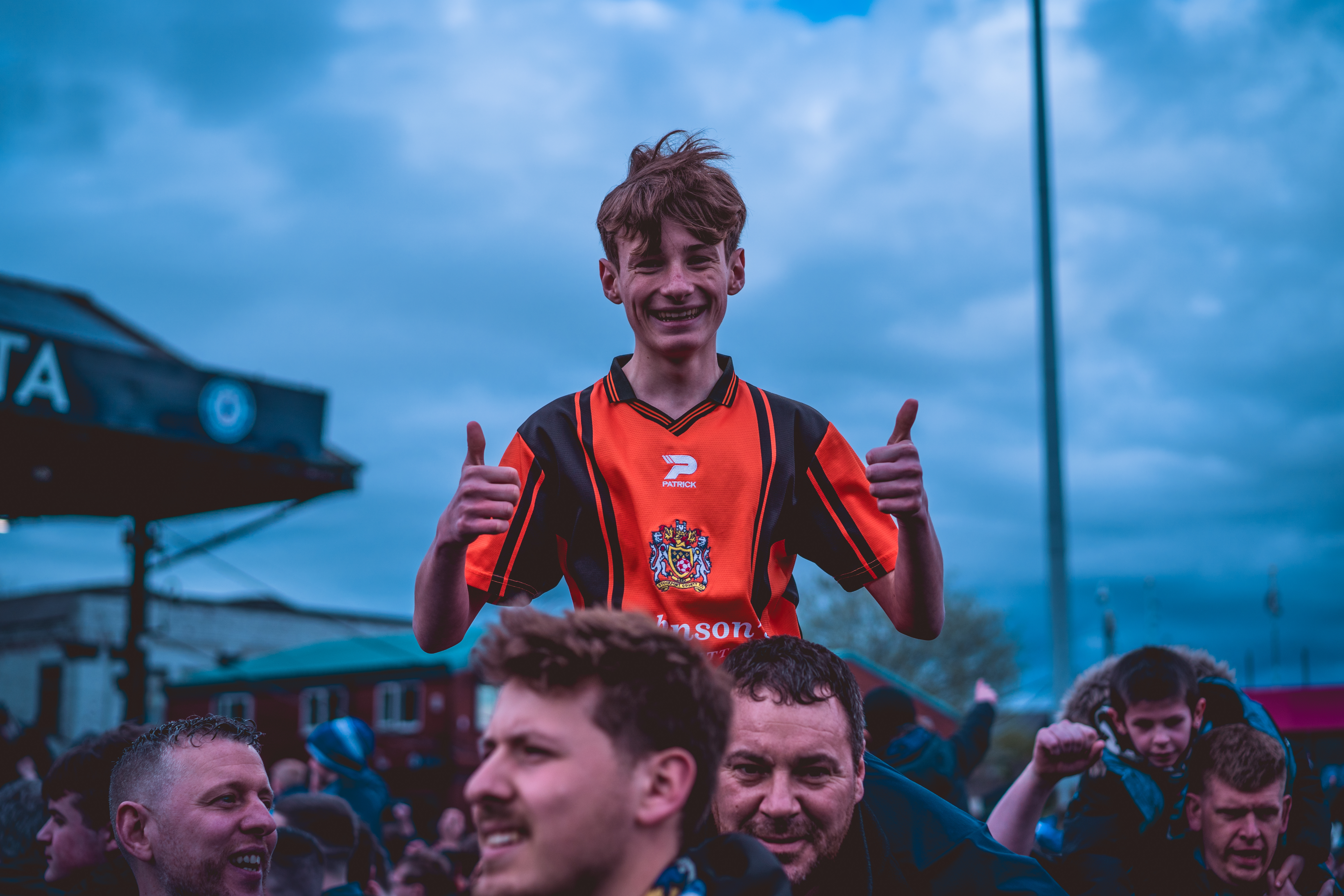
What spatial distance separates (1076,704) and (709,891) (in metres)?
3.55

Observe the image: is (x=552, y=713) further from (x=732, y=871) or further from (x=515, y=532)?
(x=515, y=532)

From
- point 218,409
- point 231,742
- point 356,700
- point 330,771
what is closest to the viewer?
point 231,742

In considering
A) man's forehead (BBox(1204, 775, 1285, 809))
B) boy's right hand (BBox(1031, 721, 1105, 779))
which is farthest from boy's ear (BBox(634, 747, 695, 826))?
man's forehead (BBox(1204, 775, 1285, 809))

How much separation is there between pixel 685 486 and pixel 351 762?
16.5 feet

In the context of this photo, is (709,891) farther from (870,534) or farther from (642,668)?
(870,534)

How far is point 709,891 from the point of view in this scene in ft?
5.73

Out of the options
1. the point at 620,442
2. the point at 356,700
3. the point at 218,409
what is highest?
the point at 218,409

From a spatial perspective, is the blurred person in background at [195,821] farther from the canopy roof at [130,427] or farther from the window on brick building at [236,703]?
the window on brick building at [236,703]

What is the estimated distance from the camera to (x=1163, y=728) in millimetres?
4254

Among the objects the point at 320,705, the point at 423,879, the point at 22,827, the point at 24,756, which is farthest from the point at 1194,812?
the point at 320,705

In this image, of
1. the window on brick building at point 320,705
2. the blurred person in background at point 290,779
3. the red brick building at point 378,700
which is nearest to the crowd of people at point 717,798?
the blurred person in background at point 290,779

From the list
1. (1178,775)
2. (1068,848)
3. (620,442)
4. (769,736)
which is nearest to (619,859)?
(769,736)

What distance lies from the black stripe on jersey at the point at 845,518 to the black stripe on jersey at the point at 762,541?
169 mm

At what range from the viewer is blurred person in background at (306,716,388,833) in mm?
7066
